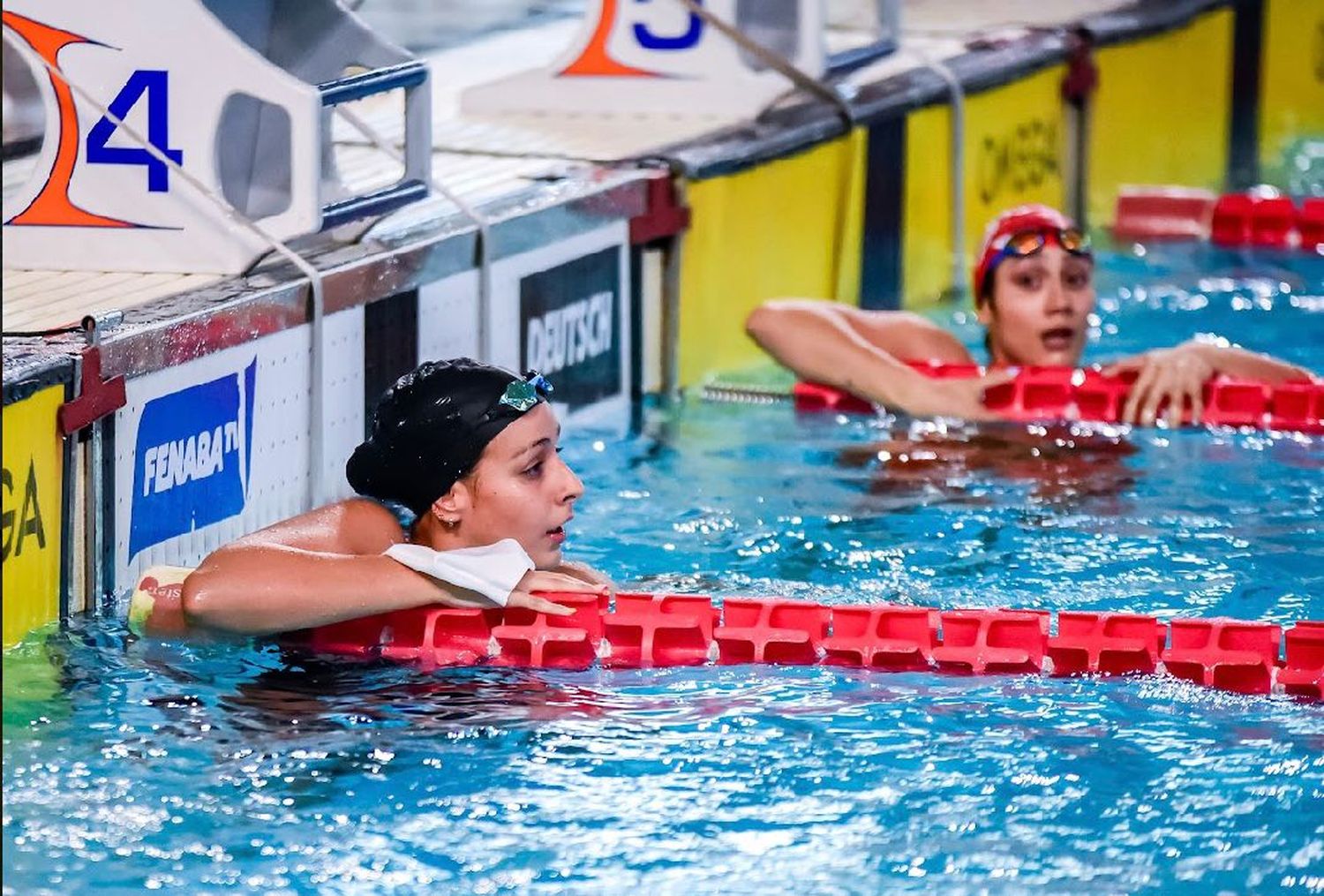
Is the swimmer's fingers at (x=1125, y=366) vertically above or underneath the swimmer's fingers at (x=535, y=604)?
above

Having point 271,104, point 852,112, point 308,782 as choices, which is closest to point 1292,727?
point 308,782

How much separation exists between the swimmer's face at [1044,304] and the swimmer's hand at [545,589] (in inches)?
80.8

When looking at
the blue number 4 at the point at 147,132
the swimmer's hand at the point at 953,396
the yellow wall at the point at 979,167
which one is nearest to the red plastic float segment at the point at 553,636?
the blue number 4 at the point at 147,132

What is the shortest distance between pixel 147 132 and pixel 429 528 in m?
1.17

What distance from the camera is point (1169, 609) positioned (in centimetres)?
429

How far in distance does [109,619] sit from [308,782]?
92 cm

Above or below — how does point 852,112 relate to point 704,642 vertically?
above

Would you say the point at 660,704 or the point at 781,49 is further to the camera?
the point at 781,49

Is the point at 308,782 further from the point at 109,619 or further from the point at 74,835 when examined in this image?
Answer: the point at 109,619

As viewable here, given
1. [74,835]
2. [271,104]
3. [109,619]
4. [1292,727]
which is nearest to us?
[74,835]

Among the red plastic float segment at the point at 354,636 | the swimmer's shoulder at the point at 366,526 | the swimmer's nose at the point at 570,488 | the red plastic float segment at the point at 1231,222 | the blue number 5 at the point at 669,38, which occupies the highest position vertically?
the blue number 5 at the point at 669,38

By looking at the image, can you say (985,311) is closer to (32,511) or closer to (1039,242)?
(1039,242)

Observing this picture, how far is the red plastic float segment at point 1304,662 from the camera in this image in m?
3.66

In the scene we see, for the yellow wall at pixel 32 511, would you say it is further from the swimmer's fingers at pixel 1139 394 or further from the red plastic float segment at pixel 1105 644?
the swimmer's fingers at pixel 1139 394
